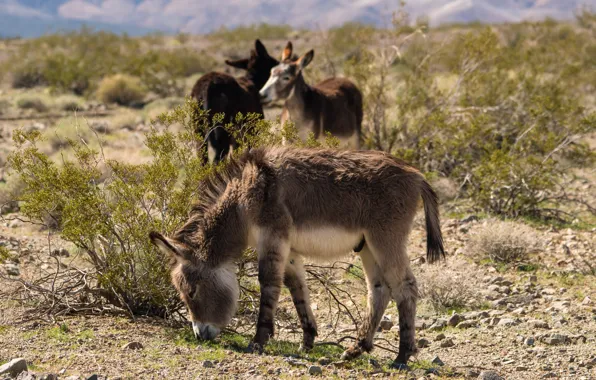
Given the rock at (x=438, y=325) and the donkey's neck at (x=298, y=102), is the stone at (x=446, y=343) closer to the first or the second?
the rock at (x=438, y=325)

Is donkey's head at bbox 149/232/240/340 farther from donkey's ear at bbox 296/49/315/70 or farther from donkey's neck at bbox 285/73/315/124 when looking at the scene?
donkey's ear at bbox 296/49/315/70

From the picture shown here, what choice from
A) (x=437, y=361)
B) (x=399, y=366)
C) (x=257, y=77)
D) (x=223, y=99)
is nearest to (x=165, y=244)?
(x=399, y=366)

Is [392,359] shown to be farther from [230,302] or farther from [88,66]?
[88,66]

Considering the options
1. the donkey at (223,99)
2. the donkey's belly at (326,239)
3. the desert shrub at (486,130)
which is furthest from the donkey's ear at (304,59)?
the donkey's belly at (326,239)

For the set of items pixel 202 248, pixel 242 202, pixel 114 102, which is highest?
pixel 242 202

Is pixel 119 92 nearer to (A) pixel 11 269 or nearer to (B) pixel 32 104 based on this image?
(B) pixel 32 104

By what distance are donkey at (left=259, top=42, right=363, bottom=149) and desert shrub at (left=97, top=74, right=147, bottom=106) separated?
14918 millimetres

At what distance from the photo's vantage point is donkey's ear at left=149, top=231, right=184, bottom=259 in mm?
6020

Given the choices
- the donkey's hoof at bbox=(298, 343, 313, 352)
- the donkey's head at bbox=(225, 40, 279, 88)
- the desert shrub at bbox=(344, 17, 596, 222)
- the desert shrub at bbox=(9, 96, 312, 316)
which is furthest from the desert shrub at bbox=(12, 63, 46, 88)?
the donkey's hoof at bbox=(298, 343, 313, 352)

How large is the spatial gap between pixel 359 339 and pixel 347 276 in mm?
2951

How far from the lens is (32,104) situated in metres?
25.2

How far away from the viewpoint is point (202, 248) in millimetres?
6352

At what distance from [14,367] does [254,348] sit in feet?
6.45

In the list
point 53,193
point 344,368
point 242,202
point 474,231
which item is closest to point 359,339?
point 344,368
